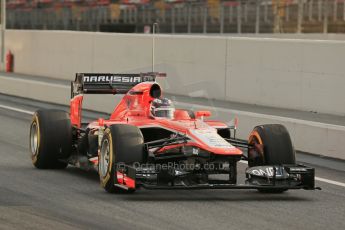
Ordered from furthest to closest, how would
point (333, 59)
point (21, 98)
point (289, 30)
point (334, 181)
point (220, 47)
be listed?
1. point (289, 30)
2. point (21, 98)
3. point (220, 47)
4. point (333, 59)
5. point (334, 181)

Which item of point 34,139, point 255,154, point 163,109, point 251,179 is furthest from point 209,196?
point 34,139

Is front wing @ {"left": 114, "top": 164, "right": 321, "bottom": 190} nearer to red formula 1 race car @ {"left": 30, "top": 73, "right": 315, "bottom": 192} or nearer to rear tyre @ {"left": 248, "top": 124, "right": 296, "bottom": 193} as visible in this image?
red formula 1 race car @ {"left": 30, "top": 73, "right": 315, "bottom": 192}

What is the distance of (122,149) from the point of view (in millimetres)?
11906

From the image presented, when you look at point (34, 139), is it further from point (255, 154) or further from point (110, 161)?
point (255, 154)

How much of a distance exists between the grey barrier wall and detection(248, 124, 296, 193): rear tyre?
1419 mm

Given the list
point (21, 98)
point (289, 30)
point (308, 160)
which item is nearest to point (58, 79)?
point (21, 98)

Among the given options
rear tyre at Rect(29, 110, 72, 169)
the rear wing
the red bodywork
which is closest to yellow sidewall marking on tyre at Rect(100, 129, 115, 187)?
the red bodywork

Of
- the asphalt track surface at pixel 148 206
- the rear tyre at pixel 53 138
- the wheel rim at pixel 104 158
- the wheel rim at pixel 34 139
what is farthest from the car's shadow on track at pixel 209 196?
the wheel rim at pixel 34 139

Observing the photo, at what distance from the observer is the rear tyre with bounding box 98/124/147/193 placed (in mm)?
11906

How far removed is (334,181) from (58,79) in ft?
58.4

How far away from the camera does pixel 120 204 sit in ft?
37.4

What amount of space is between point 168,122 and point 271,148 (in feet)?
4.01

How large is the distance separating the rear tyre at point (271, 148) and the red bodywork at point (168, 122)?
→ 534 mm

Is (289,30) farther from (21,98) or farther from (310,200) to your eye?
(310,200)
